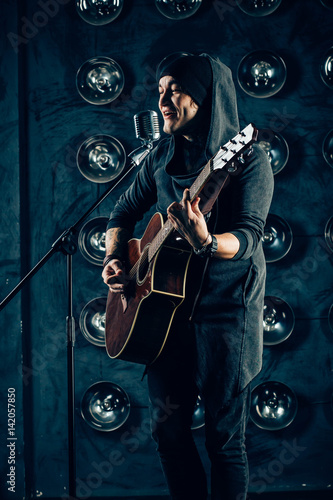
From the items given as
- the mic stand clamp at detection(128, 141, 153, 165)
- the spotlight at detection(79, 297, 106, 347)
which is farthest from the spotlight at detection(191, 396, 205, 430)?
the mic stand clamp at detection(128, 141, 153, 165)

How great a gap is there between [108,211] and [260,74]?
108 cm

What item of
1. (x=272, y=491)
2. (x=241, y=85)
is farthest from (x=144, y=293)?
(x=272, y=491)

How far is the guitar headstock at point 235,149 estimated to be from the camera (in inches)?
58.6

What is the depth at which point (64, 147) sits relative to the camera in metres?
2.72

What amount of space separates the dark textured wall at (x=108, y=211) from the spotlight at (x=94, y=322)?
8 centimetres

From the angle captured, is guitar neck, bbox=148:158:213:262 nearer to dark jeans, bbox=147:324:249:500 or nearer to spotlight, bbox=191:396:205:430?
dark jeans, bbox=147:324:249:500

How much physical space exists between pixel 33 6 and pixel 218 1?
100 cm

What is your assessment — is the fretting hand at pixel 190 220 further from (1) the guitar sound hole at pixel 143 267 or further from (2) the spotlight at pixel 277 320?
(2) the spotlight at pixel 277 320

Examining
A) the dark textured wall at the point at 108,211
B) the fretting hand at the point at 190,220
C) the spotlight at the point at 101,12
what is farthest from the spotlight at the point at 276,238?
the spotlight at the point at 101,12

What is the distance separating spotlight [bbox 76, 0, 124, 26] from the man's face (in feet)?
3.62

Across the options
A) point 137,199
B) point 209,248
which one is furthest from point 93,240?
point 209,248

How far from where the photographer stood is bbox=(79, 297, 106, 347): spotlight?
2.64m

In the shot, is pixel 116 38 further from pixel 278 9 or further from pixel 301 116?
pixel 301 116

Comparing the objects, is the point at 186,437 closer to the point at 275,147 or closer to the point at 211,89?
the point at 211,89
